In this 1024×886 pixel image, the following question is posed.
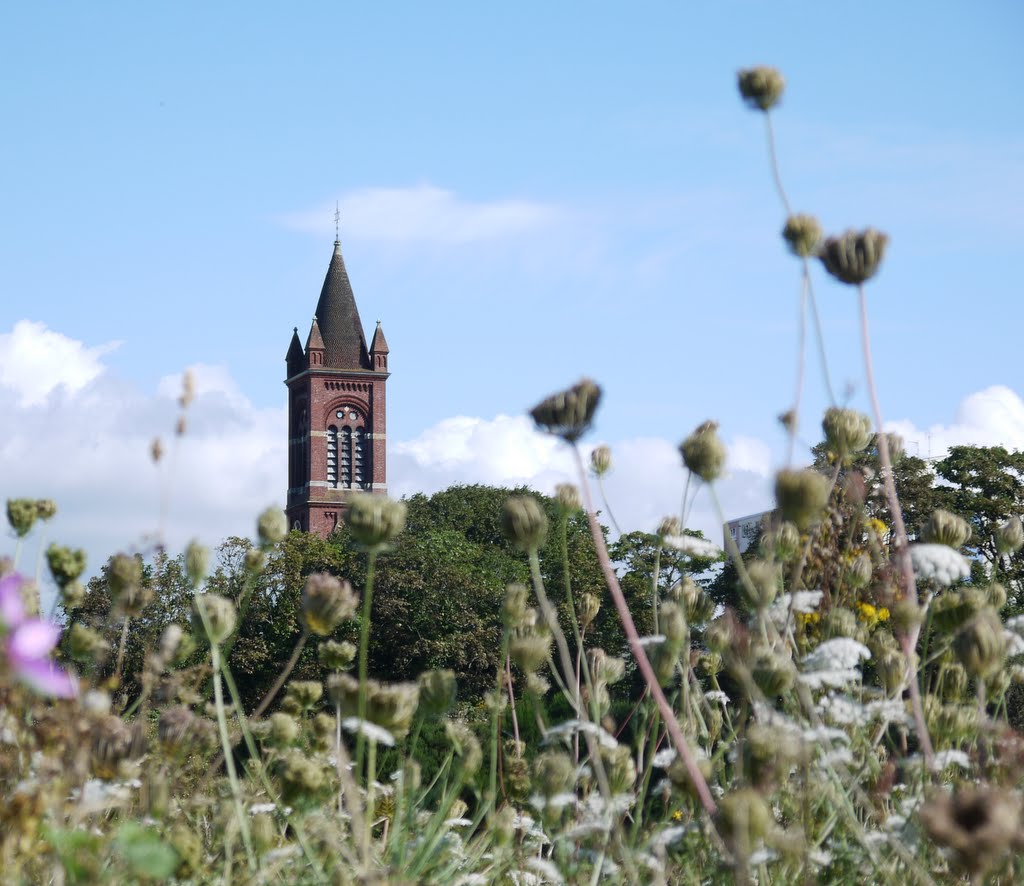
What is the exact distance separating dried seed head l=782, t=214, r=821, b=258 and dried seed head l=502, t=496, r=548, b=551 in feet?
2.63

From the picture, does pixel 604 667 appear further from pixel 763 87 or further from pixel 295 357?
pixel 295 357

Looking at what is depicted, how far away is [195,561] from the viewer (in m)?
2.90

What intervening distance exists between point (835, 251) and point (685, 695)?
40.3 inches

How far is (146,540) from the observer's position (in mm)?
2539

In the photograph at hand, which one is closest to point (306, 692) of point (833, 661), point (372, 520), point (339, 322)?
point (372, 520)

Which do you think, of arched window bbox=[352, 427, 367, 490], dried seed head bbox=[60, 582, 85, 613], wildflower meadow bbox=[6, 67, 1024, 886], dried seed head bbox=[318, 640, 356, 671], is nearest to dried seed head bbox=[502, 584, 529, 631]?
wildflower meadow bbox=[6, 67, 1024, 886]

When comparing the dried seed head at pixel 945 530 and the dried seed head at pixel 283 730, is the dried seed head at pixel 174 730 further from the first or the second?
the dried seed head at pixel 945 530

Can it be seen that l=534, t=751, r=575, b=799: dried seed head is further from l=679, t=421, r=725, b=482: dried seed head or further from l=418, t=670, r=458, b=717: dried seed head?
l=679, t=421, r=725, b=482: dried seed head

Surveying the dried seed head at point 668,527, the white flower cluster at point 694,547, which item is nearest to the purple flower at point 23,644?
the white flower cluster at point 694,547

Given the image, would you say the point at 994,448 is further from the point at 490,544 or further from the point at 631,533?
the point at 490,544

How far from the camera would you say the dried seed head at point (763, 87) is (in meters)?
3.00

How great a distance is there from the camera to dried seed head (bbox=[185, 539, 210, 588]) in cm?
289

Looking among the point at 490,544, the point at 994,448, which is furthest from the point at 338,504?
the point at 994,448

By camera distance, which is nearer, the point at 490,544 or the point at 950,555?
the point at 950,555
